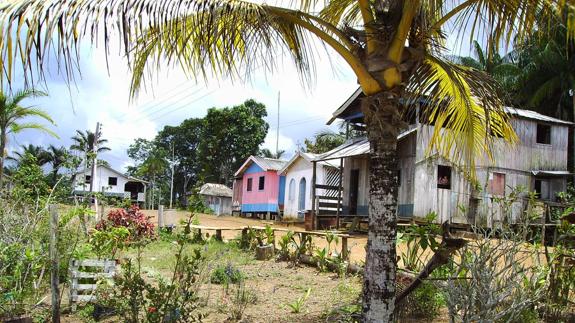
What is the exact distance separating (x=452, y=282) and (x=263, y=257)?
7.50m

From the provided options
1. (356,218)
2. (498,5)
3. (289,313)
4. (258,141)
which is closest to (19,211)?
(289,313)

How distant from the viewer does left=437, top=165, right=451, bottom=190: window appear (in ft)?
60.7

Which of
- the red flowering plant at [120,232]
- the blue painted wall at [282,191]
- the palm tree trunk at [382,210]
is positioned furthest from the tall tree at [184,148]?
the palm tree trunk at [382,210]

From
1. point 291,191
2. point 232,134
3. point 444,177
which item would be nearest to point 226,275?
point 444,177

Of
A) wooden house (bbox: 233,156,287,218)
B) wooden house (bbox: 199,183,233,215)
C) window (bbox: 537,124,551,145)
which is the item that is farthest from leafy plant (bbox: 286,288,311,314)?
wooden house (bbox: 199,183,233,215)

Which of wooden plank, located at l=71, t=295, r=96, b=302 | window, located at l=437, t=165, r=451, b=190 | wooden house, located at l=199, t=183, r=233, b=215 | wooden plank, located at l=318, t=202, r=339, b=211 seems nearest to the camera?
wooden plank, located at l=71, t=295, r=96, b=302

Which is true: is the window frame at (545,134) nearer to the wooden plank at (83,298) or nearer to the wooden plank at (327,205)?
the wooden plank at (327,205)

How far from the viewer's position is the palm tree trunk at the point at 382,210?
4.16 metres

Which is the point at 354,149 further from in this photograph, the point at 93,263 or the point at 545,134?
the point at 93,263

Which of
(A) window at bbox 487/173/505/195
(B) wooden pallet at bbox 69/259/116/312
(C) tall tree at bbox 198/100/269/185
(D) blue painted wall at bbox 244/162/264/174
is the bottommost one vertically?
(B) wooden pallet at bbox 69/259/116/312

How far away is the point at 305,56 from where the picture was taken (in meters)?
4.71

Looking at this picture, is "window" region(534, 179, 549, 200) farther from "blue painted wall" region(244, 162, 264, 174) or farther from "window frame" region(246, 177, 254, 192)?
"window frame" region(246, 177, 254, 192)

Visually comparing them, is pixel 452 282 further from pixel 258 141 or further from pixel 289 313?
pixel 258 141

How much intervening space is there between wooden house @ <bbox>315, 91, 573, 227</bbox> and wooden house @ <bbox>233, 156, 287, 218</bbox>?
32.0 feet
